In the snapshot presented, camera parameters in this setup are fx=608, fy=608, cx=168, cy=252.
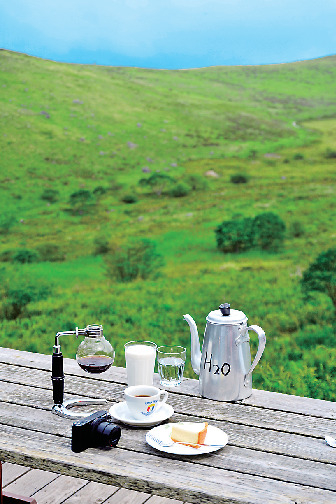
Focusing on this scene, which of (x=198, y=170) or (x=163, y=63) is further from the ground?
(x=163, y=63)

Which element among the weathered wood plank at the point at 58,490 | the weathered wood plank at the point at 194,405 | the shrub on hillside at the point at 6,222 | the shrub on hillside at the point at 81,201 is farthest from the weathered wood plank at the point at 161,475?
the shrub on hillside at the point at 6,222

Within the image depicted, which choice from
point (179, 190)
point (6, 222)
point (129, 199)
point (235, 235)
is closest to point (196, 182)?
point (179, 190)

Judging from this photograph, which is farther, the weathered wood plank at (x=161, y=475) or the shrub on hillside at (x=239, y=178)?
Result: the shrub on hillside at (x=239, y=178)

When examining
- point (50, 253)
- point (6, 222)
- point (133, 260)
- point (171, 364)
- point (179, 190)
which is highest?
point (179, 190)

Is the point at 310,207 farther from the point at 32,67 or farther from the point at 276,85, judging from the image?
the point at 32,67

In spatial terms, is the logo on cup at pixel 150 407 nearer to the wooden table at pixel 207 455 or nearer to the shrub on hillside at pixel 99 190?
the wooden table at pixel 207 455

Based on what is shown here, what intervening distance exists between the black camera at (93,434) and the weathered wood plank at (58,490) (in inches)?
35.7

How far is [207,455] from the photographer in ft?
3.67

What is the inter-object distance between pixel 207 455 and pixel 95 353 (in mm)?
361

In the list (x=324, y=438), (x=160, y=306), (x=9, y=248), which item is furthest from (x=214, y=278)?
(x=324, y=438)

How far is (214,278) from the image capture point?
807 cm

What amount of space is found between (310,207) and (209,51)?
3.19 m

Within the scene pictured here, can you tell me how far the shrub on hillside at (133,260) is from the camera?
8305mm

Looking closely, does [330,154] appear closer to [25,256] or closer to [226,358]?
[25,256]
